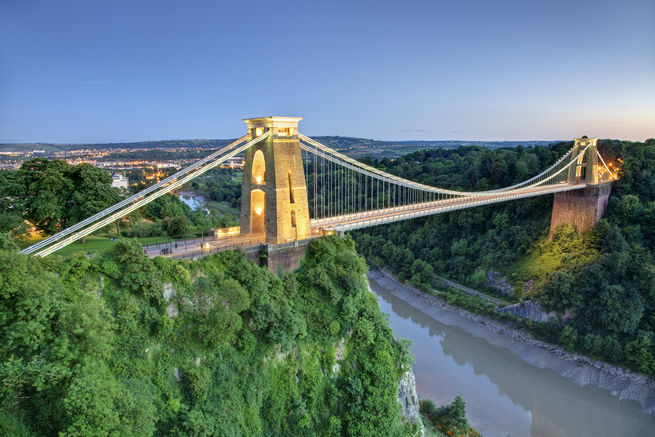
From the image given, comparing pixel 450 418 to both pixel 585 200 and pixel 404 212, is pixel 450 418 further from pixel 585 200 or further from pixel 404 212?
pixel 585 200

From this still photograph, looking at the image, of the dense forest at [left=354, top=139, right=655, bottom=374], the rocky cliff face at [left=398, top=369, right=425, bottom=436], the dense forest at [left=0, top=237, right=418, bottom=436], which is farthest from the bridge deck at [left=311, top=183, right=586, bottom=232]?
the rocky cliff face at [left=398, top=369, right=425, bottom=436]

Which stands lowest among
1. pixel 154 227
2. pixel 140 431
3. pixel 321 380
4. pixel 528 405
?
pixel 528 405

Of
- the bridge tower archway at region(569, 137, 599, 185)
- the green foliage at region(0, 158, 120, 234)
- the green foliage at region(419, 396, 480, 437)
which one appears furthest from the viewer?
the bridge tower archway at region(569, 137, 599, 185)

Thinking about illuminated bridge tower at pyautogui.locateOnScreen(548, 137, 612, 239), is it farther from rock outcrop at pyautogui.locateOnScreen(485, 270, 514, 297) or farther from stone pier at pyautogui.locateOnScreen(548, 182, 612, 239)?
rock outcrop at pyautogui.locateOnScreen(485, 270, 514, 297)

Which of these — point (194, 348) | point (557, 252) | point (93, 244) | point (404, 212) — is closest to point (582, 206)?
Answer: point (557, 252)

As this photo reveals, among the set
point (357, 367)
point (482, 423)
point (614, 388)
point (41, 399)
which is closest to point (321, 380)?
point (357, 367)

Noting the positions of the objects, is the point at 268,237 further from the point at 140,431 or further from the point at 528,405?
the point at 528,405

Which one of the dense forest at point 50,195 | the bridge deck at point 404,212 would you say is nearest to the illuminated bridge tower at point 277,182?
the bridge deck at point 404,212
